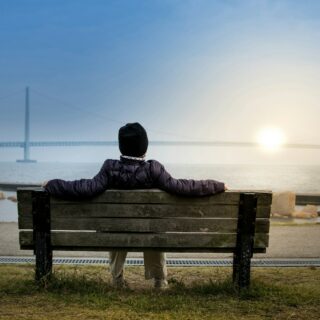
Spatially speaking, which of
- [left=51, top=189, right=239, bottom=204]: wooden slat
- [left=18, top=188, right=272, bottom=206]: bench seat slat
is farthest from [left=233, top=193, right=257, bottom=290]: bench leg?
[left=51, top=189, right=239, bottom=204]: wooden slat

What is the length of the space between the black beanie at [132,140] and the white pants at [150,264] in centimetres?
66

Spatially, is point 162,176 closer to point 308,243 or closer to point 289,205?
point 308,243

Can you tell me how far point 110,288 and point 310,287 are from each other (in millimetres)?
1302

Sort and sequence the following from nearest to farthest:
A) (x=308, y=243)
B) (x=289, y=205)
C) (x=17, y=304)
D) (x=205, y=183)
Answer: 1. (x=17, y=304)
2. (x=205, y=183)
3. (x=308, y=243)
4. (x=289, y=205)

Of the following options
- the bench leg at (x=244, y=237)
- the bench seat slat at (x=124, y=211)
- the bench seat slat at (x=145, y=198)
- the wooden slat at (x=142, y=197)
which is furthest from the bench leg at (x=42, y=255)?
the bench leg at (x=244, y=237)

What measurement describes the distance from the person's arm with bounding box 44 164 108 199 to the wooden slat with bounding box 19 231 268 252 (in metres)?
0.24

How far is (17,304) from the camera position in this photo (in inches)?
104

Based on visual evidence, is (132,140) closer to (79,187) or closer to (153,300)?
(79,187)

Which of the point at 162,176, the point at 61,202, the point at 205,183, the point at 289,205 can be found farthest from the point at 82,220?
the point at 289,205

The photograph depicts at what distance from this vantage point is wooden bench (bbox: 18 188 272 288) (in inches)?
114

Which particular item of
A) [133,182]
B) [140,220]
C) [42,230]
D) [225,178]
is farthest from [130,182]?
[225,178]

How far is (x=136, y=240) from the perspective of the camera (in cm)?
291

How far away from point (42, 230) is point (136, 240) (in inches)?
22.0

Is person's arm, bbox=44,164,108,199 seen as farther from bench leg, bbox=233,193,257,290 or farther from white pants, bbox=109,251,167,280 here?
bench leg, bbox=233,193,257,290
